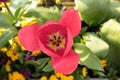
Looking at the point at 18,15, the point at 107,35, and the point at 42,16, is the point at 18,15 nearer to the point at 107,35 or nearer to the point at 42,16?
the point at 42,16

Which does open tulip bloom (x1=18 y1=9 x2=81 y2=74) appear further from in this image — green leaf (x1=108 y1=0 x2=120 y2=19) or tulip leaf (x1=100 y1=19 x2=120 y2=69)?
green leaf (x1=108 y1=0 x2=120 y2=19)

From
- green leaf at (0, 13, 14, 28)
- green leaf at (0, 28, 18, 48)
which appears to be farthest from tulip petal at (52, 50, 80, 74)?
green leaf at (0, 13, 14, 28)

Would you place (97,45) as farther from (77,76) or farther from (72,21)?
(72,21)

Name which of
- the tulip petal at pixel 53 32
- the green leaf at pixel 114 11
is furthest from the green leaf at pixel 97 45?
the tulip petal at pixel 53 32

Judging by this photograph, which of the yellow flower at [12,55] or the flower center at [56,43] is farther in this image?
the yellow flower at [12,55]

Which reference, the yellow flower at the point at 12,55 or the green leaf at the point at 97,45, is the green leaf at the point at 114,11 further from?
the yellow flower at the point at 12,55
